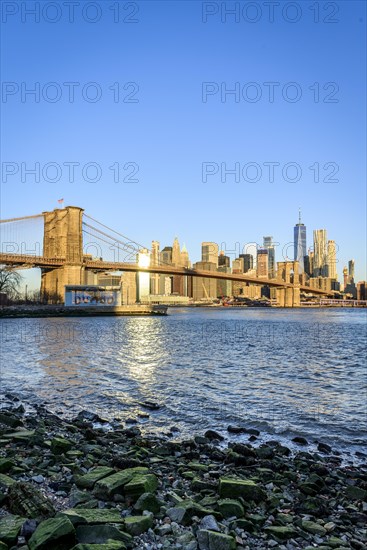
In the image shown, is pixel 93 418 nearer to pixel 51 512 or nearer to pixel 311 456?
pixel 311 456

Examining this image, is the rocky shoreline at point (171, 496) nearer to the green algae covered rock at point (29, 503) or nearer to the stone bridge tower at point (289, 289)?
the green algae covered rock at point (29, 503)

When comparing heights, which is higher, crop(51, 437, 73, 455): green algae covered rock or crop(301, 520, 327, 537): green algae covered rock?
crop(51, 437, 73, 455): green algae covered rock

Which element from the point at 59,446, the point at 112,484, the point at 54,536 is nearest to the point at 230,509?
the point at 112,484

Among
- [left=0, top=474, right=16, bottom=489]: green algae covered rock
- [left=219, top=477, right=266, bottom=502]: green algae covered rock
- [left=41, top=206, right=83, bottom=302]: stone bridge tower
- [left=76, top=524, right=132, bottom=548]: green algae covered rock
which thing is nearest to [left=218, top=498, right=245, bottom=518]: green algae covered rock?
[left=219, top=477, right=266, bottom=502]: green algae covered rock

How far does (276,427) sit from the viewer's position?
8.66 m

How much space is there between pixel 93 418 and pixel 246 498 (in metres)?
5.08

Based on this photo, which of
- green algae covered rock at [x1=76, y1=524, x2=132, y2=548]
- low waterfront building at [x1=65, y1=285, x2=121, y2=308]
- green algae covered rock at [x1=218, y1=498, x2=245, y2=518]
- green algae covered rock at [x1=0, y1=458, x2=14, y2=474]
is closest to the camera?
green algae covered rock at [x1=76, y1=524, x2=132, y2=548]

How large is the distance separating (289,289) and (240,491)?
114 metres

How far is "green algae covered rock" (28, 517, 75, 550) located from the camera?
3.13 metres

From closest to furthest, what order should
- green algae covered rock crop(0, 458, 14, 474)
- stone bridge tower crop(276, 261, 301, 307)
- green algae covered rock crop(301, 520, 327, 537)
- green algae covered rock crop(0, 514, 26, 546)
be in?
green algae covered rock crop(0, 514, 26, 546) < green algae covered rock crop(301, 520, 327, 537) < green algae covered rock crop(0, 458, 14, 474) < stone bridge tower crop(276, 261, 301, 307)

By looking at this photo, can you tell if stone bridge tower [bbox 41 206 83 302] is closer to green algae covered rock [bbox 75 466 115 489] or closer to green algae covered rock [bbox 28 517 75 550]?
green algae covered rock [bbox 75 466 115 489]

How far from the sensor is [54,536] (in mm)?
3176

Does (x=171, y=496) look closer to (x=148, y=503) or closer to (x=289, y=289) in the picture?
(x=148, y=503)

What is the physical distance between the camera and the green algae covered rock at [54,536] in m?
3.13
